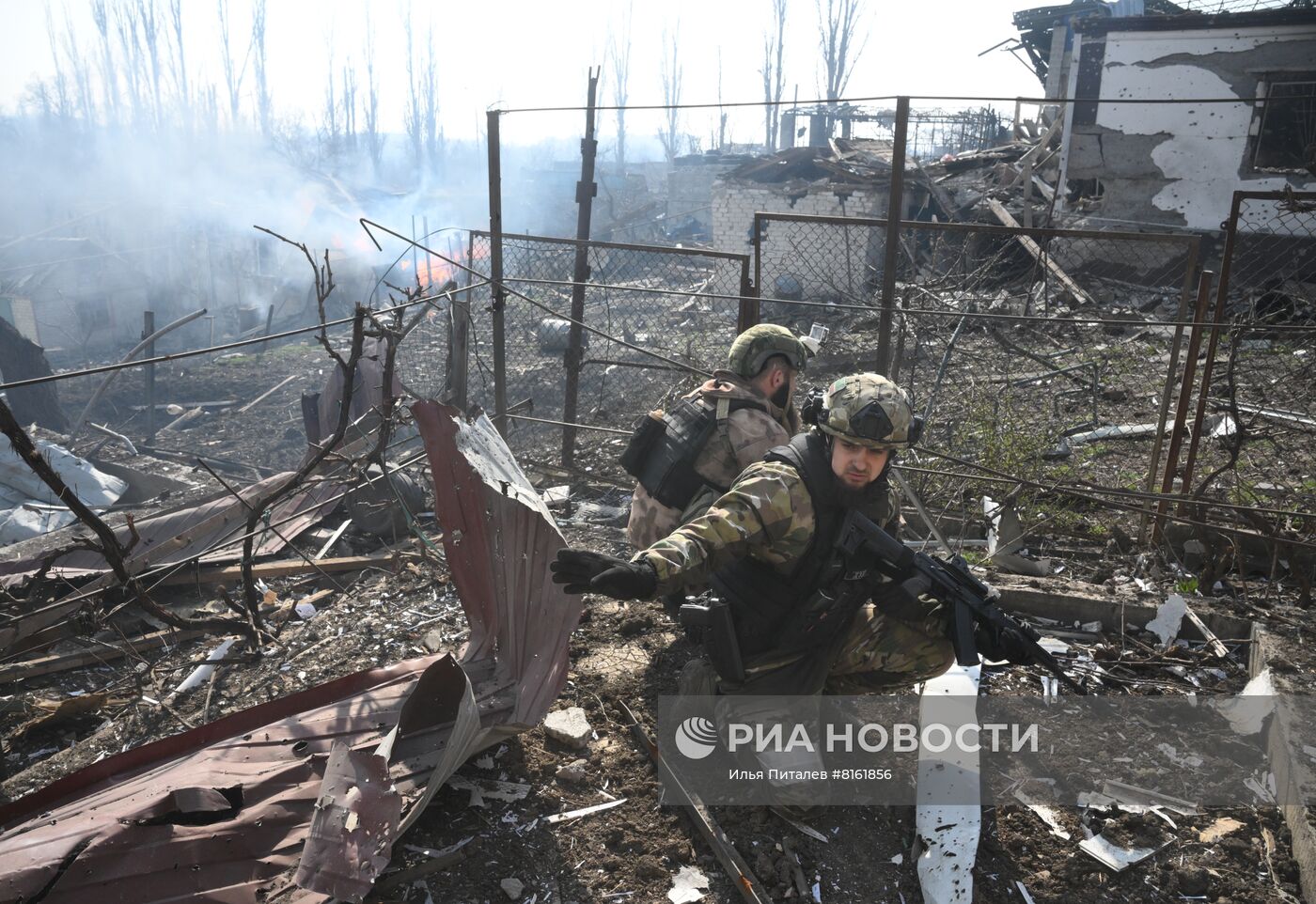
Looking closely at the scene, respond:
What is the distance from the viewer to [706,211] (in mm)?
30547

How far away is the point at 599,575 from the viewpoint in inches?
95.8

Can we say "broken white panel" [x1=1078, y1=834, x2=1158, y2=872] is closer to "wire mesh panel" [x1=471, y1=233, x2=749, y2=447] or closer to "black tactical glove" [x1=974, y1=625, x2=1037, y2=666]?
"black tactical glove" [x1=974, y1=625, x2=1037, y2=666]

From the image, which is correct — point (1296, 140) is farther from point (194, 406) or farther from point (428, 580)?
point (194, 406)

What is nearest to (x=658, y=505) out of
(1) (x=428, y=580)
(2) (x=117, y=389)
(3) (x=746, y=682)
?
(3) (x=746, y=682)

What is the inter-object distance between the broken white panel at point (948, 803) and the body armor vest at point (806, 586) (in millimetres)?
600

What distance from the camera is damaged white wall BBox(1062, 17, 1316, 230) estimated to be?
1308 cm

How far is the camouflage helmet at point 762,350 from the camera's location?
3713 mm

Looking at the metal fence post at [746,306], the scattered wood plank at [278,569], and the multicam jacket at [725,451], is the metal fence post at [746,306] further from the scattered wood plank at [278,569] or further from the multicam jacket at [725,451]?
the scattered wood plank at [278,569]

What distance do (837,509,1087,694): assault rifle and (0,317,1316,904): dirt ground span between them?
616 mm

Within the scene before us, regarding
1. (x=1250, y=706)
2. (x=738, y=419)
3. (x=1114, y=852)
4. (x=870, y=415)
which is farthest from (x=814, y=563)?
(x=1250, y=706)

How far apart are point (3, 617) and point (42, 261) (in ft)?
75.3

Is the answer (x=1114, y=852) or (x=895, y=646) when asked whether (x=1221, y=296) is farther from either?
(x=1114, y=852)

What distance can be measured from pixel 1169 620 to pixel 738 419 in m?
2.19
